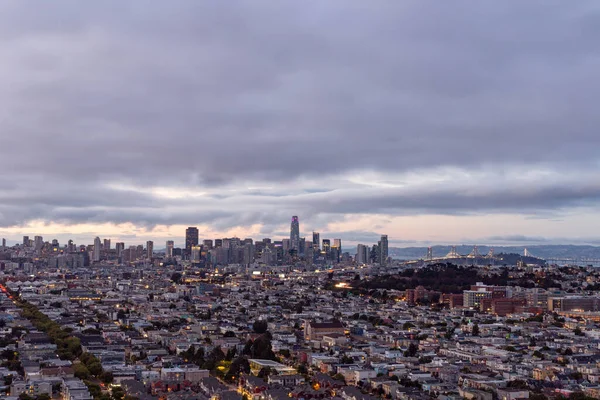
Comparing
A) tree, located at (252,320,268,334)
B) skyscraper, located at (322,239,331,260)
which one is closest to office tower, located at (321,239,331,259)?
skyscraper, located at (322,239,331,260)

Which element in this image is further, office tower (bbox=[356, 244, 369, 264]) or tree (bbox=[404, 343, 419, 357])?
office tower (bbox=[356, 244, 369, 264])

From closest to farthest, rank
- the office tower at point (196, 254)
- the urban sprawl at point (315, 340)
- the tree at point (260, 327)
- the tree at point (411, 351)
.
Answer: the urban sprawl at point (315, 340) → the tree at point (411, 351) → the tree at point (260, 327) → the office tower at point (196, 254)

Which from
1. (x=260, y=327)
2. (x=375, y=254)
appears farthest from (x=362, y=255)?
(x=260, y=327)

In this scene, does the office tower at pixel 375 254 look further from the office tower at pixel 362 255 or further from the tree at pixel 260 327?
the tree at pixel 260 327

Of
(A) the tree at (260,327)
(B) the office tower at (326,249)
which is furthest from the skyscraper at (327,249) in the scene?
(A) the tree at (260,327)

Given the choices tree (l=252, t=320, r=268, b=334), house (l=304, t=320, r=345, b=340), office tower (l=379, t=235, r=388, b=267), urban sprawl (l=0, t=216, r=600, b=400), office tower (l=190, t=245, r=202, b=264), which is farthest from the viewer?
office tower (l=379, t=235, r=388, b=267)

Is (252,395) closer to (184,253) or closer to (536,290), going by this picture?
(536,290)

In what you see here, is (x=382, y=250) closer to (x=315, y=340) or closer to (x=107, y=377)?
(x=315, y=340)

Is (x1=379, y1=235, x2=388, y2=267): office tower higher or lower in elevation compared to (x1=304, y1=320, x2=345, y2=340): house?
higher

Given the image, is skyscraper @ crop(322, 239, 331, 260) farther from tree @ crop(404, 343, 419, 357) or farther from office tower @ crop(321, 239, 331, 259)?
tree @ crop(404, 343, 419, 357)

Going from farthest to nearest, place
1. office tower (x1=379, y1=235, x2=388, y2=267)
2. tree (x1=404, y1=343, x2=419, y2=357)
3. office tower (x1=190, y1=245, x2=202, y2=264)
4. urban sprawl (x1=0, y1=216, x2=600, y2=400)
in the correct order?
office tower (x1=379, y1=235, x2=388, y2=267) < office tower (x1=190, y1=245, x2=202, y2=264) < tree (x1=404, y1=343, x2=419, y2=357) < urban sprawl (x1=0, y1=216, x2=600, y2=400)

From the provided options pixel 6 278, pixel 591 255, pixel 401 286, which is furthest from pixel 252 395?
pixel 591 255

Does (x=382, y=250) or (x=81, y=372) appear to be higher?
(x=382, y=250)
